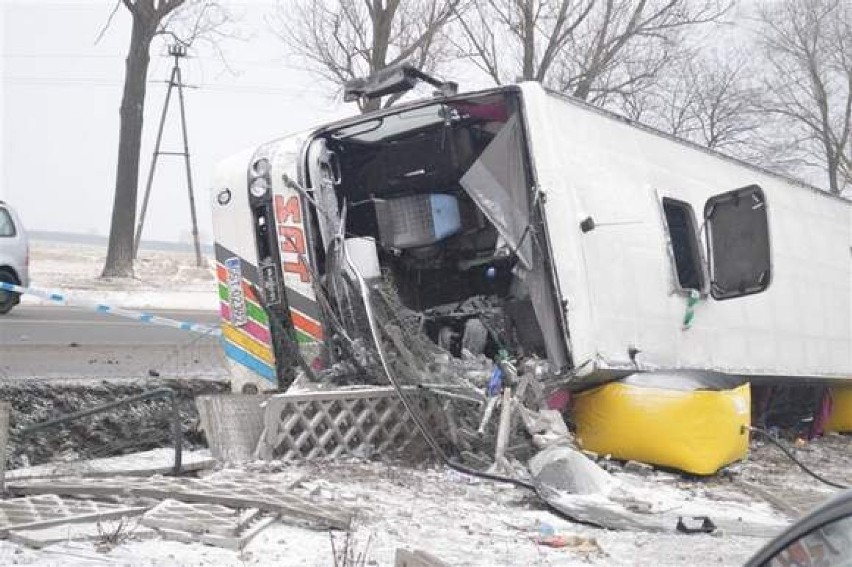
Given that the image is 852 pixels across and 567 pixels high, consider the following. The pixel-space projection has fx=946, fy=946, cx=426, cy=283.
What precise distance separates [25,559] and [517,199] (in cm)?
396

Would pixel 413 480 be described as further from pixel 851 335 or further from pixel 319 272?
pixel 851 335

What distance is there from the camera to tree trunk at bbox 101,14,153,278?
21234 mm

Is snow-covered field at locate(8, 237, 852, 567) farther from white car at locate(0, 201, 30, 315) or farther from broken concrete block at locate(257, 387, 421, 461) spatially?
white car at locate(0, 201, 30, 315)

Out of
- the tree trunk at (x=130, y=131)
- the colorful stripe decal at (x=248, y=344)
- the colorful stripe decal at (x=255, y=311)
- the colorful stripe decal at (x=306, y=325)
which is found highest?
the tree trunk at (x=130, y=131)

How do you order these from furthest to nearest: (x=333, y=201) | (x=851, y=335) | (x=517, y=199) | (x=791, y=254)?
(x=851, y=335)
(x=791, y=254)
(x=333, y=201)
(x=517, y=199)

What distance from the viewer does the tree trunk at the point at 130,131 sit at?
2123 cm

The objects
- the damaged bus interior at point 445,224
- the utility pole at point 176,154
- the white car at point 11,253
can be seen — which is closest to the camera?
the damaged bus interior at point 445,224

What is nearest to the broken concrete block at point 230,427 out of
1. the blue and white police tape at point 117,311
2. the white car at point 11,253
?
the blue and white police tape at point 117,311

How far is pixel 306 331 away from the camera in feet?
21.5

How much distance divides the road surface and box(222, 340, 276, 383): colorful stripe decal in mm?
1346

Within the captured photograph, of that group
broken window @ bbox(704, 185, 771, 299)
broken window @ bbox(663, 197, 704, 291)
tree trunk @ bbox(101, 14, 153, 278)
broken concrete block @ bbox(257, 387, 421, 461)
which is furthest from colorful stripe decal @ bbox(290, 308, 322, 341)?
tree trunk @ bbox(101, 14, 153, 278)

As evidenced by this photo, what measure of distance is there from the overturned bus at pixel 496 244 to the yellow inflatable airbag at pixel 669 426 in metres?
0.23

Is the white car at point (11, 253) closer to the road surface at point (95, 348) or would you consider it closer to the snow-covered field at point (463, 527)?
the road surface at point (95, 348)

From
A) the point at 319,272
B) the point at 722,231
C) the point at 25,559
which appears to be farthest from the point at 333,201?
the point at 25,559
